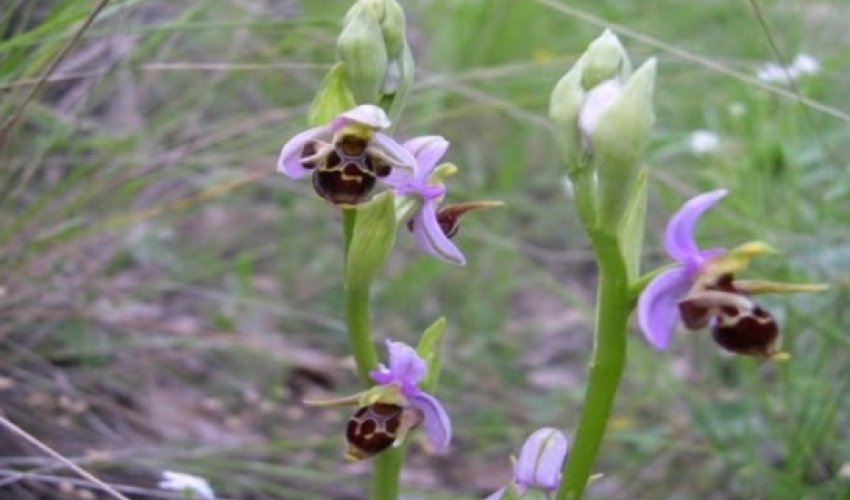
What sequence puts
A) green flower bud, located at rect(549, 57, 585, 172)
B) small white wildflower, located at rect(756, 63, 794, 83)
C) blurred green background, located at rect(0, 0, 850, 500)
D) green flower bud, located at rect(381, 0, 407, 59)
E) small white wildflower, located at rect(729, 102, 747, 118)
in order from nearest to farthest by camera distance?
green flower bud, located at rect(549, 57, 585, 172) < green flower bud, located at rect(381, 0, 407, 59) < blurred green background, located at rect(0, 0, 850, 500) < small white wildflower, located at rect(756, 63, 794, 83) < small white wildflower, located at rect(729, 102, 747, 118)

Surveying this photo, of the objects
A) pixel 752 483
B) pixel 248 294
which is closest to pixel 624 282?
pixel 752 483

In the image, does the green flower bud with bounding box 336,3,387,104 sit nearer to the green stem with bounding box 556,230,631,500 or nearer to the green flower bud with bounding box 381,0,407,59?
the green flower bud with bounding box 381,0,407,59

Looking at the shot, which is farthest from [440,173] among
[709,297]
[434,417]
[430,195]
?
[709,297]

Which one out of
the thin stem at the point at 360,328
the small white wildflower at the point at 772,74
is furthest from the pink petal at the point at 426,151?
the small white wildflower at the point at 772,74

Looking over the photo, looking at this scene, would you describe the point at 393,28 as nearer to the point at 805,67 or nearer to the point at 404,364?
the point at 404,364

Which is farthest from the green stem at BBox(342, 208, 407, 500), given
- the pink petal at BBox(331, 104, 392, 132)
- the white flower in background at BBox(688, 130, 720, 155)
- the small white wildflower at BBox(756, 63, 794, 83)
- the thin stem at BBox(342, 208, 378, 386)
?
the white flower in background at BBox(688, 130, 720, 155)

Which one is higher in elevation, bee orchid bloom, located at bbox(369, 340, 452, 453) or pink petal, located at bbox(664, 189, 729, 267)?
pink petal, located at bbox(664, 189, 729, 267)

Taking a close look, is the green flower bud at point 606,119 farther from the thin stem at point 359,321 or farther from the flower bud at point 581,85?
the thin stem at point 359,321
